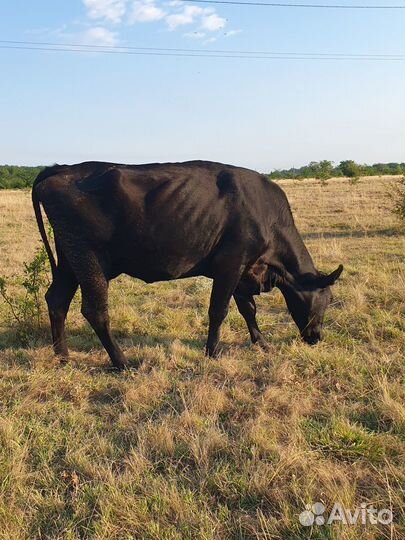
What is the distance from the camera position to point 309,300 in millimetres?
6094

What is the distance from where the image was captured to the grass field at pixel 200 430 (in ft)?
9.35

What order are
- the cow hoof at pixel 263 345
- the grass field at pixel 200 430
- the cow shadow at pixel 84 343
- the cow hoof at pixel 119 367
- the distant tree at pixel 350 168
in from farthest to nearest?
the distant tree at pixel 350 168
the cow hoof at pixel 263 345
the cow shadow at pixel 84 343
the cow hoof at pixel 119 367
the grass field at pixel 200 430

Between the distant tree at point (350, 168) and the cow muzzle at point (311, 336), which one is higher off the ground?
the distant tree at point (350, 168)

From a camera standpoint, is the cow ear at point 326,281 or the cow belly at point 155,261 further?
the cow ear at point 326,281

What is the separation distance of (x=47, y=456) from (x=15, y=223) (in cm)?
1675

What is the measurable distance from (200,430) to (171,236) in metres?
2.17

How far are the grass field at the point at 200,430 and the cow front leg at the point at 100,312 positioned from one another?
0.63 ft

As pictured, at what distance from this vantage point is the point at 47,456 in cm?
352

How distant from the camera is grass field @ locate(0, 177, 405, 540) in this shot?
2.85 m

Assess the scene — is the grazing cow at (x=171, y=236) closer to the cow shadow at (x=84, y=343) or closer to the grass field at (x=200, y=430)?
the cow shadow at (x=84, y=343)

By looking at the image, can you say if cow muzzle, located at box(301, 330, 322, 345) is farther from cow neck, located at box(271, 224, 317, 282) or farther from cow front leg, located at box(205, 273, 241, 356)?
cow front leg, located at box(205, 273, 241, 356)

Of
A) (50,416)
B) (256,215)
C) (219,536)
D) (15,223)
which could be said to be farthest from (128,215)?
(15,223)

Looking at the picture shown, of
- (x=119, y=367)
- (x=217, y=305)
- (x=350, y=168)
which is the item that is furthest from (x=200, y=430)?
(x=350, y=168)

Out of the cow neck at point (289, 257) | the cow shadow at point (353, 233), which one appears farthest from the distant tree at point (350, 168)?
the cow neck at point (289, 257)
